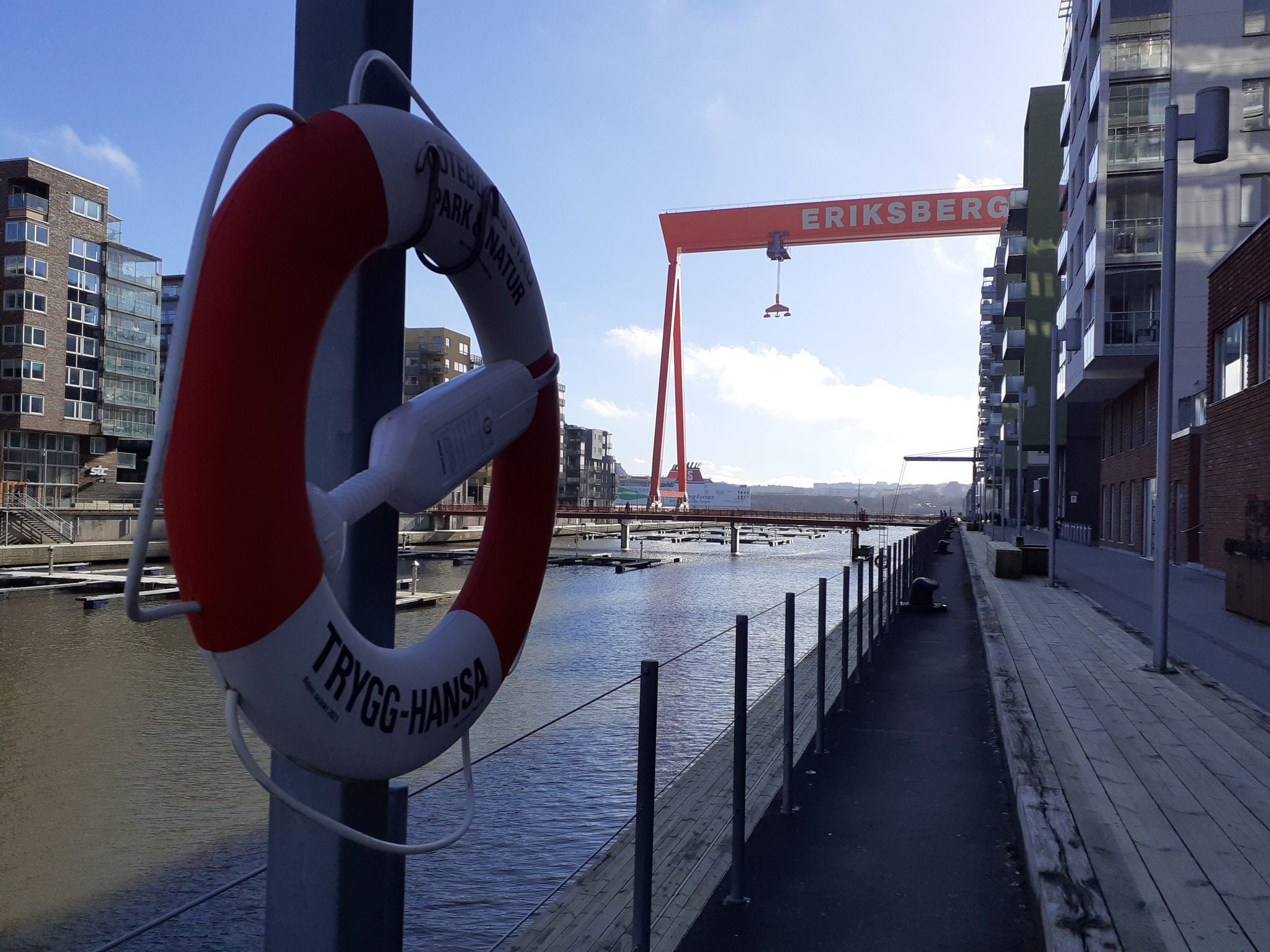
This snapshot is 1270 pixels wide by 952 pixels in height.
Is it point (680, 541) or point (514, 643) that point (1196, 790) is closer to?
point (514, 643)

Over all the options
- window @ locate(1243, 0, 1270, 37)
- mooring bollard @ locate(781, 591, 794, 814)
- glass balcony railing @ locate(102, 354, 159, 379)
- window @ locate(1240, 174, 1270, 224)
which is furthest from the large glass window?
glass balcony railing @ locate(102, 354, 159, 379)

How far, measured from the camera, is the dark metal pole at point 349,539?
1911mm

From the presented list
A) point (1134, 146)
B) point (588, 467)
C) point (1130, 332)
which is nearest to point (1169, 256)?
point (1130, 332)

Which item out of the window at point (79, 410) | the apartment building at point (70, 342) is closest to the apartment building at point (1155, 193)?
the apartment building at point (70, 342)

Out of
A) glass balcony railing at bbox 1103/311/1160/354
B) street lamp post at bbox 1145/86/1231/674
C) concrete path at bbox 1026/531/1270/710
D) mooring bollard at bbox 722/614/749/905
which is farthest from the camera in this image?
glass balcony railing at bbox 1103/311/1160/354

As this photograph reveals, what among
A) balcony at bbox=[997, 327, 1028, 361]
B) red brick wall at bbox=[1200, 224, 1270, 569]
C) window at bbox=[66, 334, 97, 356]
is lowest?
red brick wall at bbox=[1200, 224, 1270, 569]

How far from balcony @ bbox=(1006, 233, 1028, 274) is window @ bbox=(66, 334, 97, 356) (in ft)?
146

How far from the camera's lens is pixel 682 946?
→ 3.53 meters

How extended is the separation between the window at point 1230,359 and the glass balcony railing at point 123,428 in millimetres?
45224

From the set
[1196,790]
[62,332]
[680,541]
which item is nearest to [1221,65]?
[1196,790]

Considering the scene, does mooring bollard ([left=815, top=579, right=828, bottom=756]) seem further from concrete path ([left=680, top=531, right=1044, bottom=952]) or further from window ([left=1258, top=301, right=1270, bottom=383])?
window ([left=1258, top=301, right=1270, bottom=383])

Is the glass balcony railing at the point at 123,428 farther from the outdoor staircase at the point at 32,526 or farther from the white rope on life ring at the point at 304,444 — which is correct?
the white rope on life ring at the point at 304,444

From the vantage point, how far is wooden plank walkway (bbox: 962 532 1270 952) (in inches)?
123

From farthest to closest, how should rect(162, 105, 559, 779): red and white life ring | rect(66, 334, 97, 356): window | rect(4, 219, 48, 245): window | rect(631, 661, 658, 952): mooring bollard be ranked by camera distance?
rect(66, 334, 97, 356): window < rect(4, 219, 48, 245): window < rect(631, 661, 658, 952): mooring bollard < rect(162, 105, 559, 779): red and white life ring
